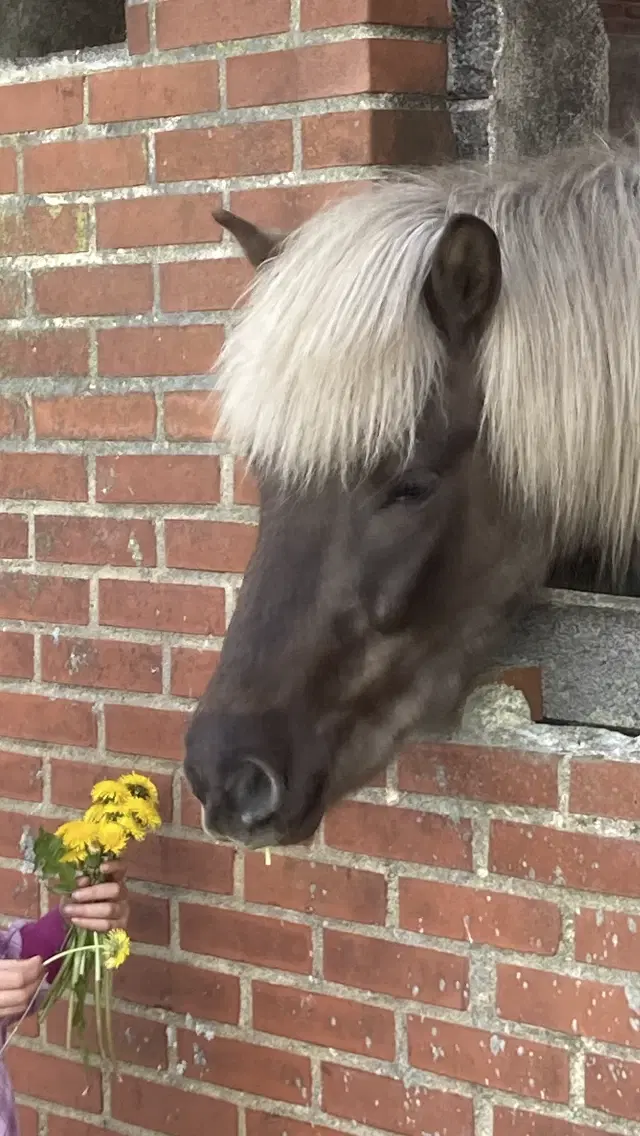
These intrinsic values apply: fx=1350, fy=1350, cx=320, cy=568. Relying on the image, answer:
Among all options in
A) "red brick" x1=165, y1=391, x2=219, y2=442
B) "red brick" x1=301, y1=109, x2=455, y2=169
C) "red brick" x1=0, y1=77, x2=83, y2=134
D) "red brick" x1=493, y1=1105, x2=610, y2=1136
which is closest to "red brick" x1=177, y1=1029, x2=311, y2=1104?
"red brick" x1=493, y1=1105, x2=610, y2=1136

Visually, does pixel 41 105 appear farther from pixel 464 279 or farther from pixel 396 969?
pixel 396 969

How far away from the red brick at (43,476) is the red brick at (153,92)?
0.50 m

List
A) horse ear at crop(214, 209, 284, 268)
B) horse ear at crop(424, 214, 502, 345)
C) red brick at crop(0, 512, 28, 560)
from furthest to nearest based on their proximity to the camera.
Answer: red brick at crop(0, 512, 28, 560)
horse ear at crop(214, 209, 284, 268)
horse ear at crop(424, 214, 502, 345)

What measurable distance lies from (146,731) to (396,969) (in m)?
0.51

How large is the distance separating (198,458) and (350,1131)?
0.96 meters

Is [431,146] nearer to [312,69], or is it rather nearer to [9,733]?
[312,69]

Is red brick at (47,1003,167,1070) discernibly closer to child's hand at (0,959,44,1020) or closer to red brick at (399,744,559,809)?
child's hand at (0,959,44,1020)

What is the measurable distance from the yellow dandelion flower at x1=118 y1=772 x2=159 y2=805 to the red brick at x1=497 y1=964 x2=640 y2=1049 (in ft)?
1.70

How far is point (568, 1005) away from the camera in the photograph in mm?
1672

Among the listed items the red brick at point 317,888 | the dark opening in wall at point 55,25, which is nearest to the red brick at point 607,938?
the red brick at point 317,888

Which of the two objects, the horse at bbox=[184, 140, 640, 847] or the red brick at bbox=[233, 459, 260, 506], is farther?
the red brick at bbox=[233, 459, 260, 506]

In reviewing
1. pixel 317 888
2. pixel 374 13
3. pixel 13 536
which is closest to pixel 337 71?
pixel 374 13

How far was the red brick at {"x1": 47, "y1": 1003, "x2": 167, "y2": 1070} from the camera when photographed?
206cm

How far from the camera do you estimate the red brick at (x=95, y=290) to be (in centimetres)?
193
